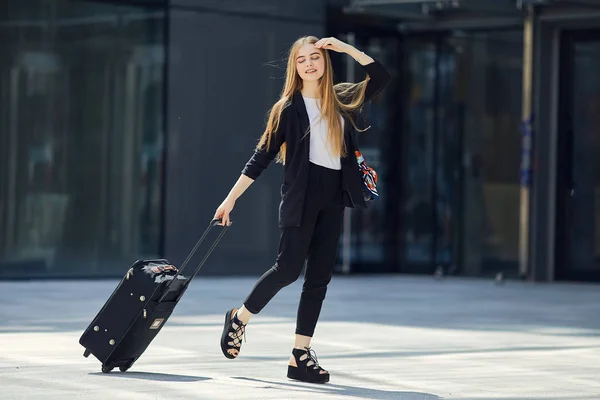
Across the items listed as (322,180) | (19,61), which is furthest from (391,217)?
(322,180)

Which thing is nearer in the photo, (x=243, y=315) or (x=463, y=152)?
(x=243, y=315)

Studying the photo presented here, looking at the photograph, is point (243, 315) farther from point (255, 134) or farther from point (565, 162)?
point (565, 162)

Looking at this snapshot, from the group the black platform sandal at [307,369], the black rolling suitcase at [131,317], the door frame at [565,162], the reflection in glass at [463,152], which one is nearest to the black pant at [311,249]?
the black platform sandal at [307,369]

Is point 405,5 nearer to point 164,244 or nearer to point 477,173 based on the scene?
point 477,173

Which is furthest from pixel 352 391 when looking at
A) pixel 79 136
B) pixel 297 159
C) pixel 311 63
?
pixel 79 136

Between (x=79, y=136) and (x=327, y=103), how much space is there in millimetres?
8791

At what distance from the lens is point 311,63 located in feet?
21.4

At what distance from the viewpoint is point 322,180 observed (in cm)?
646

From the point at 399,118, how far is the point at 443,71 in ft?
3.00

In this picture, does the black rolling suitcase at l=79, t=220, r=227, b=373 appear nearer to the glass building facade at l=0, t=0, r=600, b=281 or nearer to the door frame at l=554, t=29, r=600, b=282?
the glass building facade at l=0, t=0, r=600, b=281

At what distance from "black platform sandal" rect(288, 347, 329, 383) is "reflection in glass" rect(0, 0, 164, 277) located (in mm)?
8604

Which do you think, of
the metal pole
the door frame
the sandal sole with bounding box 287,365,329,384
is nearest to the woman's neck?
the sandal sole with bounding box 287,365,329,384

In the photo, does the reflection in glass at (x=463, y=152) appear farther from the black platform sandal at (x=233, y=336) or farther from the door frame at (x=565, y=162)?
the black platform sandal at (x=233, y=336)

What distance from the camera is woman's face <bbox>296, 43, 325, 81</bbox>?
652 cm
